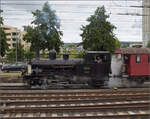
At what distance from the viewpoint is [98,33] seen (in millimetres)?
22109

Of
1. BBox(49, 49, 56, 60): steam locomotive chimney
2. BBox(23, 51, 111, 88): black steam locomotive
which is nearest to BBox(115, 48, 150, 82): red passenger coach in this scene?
BBox(23, 51, 111, 88): black steam locomotive

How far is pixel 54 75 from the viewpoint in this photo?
1214 cm

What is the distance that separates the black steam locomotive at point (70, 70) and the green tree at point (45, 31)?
356 inches

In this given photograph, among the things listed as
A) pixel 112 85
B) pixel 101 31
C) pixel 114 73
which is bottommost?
pixel 112 85

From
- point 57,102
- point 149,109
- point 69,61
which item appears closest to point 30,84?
point 69,61

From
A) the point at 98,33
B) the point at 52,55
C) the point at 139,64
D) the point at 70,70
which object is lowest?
the point at 70,70

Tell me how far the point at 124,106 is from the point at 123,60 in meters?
6.59

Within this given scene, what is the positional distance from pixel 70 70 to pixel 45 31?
9.98 metres

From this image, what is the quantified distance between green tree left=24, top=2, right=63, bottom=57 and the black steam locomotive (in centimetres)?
905

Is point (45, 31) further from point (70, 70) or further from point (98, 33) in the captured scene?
point (70, 70)

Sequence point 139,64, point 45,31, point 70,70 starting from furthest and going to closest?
point 45,31
point 139,64
point 70,70

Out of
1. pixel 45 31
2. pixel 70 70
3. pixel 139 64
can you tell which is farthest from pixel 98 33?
pixel 70 70

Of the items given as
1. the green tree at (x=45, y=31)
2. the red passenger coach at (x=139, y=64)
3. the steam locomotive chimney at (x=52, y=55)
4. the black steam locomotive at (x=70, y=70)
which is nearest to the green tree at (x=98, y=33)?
the green tree at (x=45, y=31)

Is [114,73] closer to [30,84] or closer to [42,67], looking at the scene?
[42,67]
